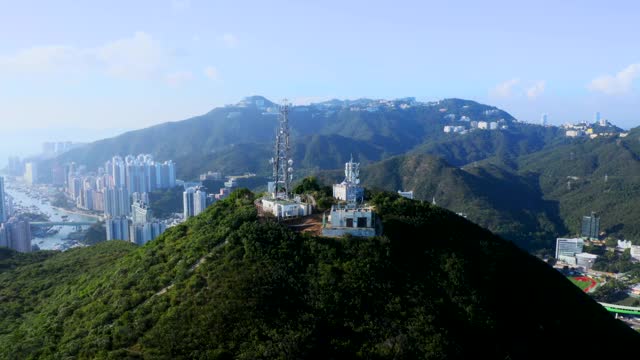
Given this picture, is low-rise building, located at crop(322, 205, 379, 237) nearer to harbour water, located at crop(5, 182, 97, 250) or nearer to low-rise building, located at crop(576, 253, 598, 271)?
low-rise building, located at crop(576, 253, 598, 271)

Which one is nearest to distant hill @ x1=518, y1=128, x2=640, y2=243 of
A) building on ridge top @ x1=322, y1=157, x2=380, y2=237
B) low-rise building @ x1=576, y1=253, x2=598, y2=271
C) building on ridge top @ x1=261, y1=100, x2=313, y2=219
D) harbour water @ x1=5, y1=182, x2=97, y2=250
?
low-rise building @ x1=576, y1=253, x2=598, y2=271

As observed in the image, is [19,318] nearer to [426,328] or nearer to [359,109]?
[426,328]

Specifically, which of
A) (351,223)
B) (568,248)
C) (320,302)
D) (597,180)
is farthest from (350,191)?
(597,180)

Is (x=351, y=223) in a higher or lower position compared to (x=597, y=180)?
higher

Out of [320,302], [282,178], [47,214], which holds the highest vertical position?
[282,178]

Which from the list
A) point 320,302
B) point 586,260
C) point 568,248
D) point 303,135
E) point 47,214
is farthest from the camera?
point 303,135

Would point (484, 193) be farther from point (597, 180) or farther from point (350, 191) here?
point (350, 191)

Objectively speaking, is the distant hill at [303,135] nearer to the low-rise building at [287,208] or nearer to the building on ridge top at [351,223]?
the low-rise building at [287,208]

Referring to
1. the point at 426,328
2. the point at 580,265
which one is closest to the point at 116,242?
the point at 426,328
